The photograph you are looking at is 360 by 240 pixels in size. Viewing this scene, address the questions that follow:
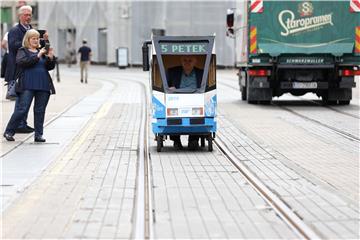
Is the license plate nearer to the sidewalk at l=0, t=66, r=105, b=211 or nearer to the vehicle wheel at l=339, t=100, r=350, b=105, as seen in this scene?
the vehicle wheel at l=339, t=100, r=350, b=105

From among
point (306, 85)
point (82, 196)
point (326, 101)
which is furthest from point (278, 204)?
point (326, 101)

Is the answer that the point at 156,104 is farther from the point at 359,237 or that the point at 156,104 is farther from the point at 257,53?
the point at 257,53

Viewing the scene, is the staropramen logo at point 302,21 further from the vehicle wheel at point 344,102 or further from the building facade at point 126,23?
the building facade at point 126,23

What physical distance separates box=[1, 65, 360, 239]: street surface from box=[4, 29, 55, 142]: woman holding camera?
0.36m

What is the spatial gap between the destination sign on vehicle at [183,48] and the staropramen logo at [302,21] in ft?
28.0

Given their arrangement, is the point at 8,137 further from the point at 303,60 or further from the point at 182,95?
the point at 303,60

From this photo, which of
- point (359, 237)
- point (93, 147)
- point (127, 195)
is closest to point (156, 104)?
point (93, 147)

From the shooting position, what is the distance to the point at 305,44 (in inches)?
781

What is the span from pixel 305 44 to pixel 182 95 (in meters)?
9.03

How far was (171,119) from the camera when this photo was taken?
11547 mm

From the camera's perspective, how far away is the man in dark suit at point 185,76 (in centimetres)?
1203

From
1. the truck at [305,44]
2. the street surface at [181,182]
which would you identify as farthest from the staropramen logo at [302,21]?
the street surface at [181,182]

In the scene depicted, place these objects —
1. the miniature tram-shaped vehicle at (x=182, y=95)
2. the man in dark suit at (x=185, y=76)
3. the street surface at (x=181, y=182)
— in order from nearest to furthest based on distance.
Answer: the street surface at (x=181, y=182)
the miniature tram-shaped vehicle at (x=182, y=95)
the man in dark suit at (x=185, y=76)

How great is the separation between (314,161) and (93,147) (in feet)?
11.7
